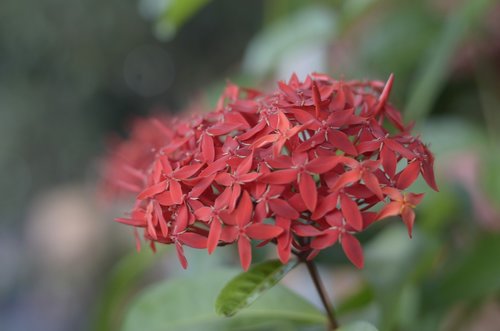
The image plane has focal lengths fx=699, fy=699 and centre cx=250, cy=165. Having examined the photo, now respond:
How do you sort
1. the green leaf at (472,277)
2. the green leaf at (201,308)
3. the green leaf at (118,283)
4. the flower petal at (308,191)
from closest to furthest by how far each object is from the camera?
the flower petal at (308,191) → the green leaf at (201,308) → the green leaf at (472,277) → the green leaf at (118,283)

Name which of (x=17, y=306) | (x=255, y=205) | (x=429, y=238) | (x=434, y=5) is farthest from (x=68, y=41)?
(x=255, y=205)

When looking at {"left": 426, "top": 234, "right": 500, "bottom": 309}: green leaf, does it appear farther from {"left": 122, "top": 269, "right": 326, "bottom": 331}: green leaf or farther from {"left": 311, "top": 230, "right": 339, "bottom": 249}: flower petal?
{"left": 311, "top": 230, "right": 339, "bottom": 249}: flower petal

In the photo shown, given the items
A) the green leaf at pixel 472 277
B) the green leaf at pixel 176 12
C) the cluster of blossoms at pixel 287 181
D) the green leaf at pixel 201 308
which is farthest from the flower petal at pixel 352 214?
the green leaf at pixel 176 12

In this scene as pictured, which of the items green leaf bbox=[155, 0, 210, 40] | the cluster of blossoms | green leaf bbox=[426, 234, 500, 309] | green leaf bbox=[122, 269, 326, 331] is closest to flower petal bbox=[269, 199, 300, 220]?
the cluster of blossoms

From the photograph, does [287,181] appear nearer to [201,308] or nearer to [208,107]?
[201,308]

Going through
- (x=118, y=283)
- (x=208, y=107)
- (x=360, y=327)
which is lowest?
(x=360, y=327)

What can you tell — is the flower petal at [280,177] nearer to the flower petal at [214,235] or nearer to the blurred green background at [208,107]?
the flower petal at [214,235]

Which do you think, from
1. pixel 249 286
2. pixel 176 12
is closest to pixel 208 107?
pixel 176 12
